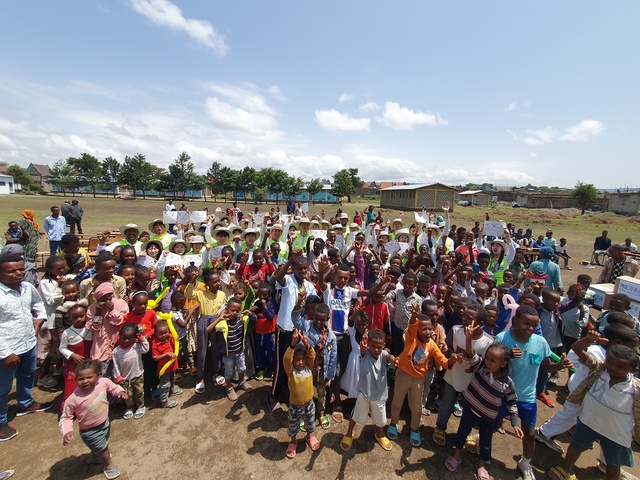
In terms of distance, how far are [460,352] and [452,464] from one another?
46.7 inches

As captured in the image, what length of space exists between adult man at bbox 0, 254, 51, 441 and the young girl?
0.47 meters

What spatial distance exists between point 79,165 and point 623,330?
80.1 m

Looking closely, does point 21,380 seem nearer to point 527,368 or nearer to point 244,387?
point 244,387

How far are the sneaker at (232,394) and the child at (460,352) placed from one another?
8.87ft

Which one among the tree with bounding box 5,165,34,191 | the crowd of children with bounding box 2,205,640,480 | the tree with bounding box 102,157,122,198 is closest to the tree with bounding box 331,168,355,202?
the tree with bounding box 102,157,122,198

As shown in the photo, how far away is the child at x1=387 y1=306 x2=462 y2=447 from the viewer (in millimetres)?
3389

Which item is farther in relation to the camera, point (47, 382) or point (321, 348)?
point (47, 382)

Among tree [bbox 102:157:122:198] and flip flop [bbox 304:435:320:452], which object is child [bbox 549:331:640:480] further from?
tree [bbox 102:157:122:198]

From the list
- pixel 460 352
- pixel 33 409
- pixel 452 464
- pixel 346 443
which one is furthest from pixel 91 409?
pixel 460 352

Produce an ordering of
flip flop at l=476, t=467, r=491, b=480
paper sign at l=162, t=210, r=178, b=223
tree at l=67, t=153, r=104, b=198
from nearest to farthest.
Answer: flip flop at l=476, t=467, r=491, b=480 → paper sign at l=162, t=210, r=178, b=223 → tree at l=67, t=153, r=104, b=198

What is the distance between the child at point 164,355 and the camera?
3840mm

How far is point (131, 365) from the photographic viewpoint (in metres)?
3.68

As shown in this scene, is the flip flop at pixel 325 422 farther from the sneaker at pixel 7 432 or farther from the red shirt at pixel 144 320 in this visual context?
the sneaker at pixel 7 432

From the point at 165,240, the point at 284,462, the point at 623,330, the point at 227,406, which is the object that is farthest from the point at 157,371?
the point at 623,330
